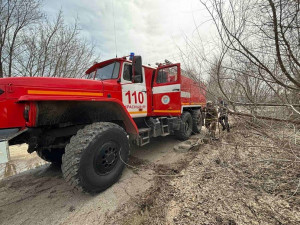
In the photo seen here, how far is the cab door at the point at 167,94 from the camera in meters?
4.20

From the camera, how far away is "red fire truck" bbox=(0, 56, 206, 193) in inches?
74.2

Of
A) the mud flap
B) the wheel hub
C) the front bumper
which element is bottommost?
the wheel hub

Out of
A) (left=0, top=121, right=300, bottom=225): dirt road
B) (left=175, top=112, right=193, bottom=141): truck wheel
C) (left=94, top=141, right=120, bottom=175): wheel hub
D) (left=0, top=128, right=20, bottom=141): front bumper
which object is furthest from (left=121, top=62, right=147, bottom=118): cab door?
(left=0, top=128, right=20, bottom=141): front bumper

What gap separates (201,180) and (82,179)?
1731mm

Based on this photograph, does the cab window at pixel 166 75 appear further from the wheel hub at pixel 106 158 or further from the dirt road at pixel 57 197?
the wheel hub at pixel 106 158

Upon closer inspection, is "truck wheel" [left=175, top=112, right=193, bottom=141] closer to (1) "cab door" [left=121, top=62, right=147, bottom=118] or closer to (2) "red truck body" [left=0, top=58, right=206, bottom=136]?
(2) "red truck body" [left=0, top=58, right=206, bottom=136]

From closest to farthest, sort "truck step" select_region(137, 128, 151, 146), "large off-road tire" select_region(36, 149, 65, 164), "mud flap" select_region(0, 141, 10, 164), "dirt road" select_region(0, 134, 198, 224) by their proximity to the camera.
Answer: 1. "mud flap" select_region(0, 141, 10, 164)
2. "dirt road" select_region(0, 134, 198, 224)
3. "large off-road tire" select_region(36, 149, 65, 164)
4. "truck step" select_region(137, 128, 151, 146)

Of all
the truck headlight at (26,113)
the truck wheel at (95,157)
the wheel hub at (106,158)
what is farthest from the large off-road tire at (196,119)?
the truck headlight at (26,113)

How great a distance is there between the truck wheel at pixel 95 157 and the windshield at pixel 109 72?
50.7 inches

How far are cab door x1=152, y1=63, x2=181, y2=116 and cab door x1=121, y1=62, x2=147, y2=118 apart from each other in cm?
52

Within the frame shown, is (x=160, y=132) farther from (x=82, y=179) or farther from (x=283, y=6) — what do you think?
(x=283, y=6)

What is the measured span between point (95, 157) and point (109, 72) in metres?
1.88

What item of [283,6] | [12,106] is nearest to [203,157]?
[283,6]

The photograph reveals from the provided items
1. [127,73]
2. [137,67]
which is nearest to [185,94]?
[127,73]
